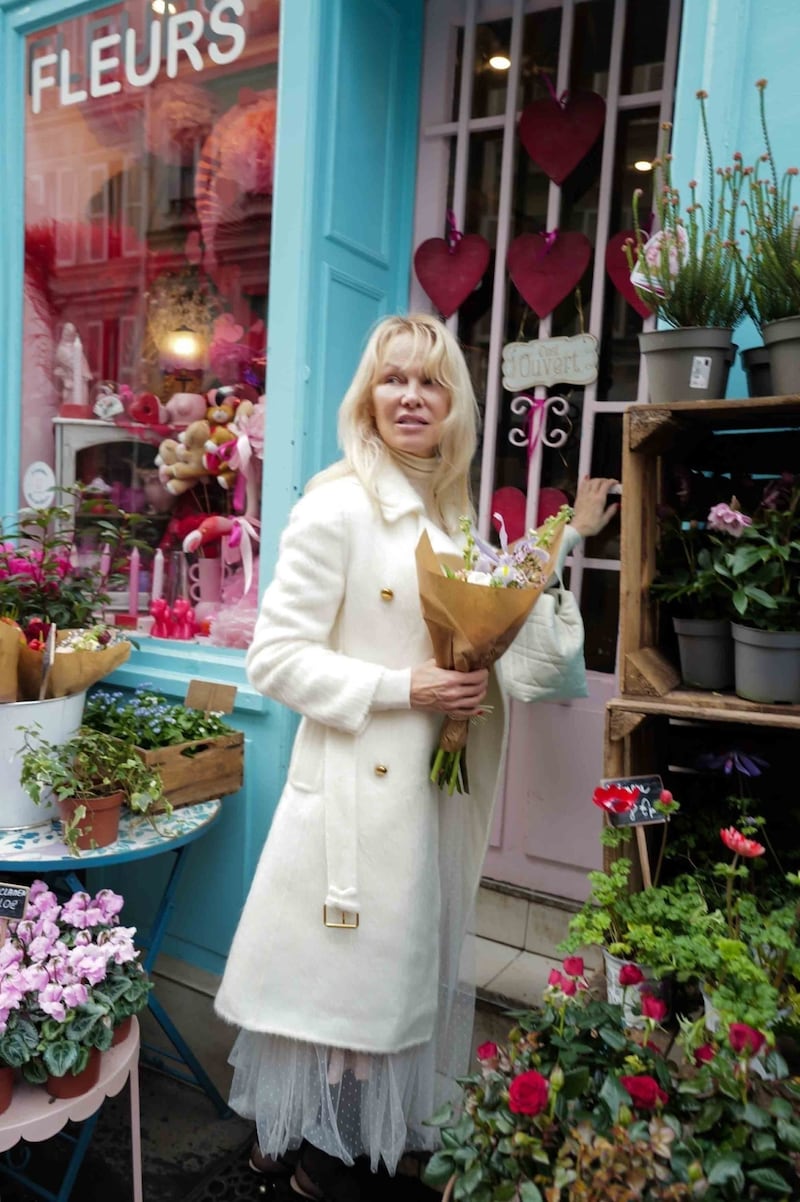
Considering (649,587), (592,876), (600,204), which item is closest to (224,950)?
(592,876)

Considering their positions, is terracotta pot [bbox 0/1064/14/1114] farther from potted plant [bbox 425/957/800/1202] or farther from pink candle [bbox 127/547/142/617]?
pink candle [bbox 127/547/142/617]

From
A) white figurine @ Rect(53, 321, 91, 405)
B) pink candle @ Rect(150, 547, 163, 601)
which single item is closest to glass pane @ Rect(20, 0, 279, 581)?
white figurine @ Rect(53, 321, 91, 405)

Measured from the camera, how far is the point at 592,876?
185 centimetres

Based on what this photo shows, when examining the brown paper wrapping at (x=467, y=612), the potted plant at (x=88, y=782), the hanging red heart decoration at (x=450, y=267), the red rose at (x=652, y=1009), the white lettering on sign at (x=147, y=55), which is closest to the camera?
the red rose at (x=652, y=1009)

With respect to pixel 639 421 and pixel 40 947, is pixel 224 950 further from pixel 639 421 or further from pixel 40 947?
pixel 639 421

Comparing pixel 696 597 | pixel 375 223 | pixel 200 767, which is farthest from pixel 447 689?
pixel 375 223

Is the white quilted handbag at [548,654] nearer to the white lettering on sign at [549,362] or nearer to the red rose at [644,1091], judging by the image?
the white lettering on sign at [549,362]

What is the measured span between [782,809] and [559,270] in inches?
70.4

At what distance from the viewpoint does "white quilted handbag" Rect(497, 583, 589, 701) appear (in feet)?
7.54

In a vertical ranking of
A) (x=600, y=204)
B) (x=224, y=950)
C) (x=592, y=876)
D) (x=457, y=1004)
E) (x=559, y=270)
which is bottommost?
(x=224, y=950)

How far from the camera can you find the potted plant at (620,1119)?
4.40 ft

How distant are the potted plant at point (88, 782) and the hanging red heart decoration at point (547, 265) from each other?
191 centimetres

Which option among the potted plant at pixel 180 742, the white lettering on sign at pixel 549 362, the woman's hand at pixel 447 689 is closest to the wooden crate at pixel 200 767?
the potted plant at pixel 180 742

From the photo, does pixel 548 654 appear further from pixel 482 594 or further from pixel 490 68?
pixel 490 68
